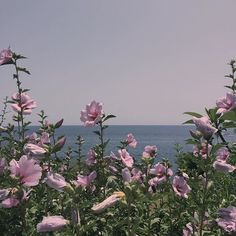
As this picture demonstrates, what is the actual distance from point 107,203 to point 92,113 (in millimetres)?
2410

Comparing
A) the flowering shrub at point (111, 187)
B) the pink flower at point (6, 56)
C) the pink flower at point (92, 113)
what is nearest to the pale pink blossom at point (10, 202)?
the flowering shrub at point (111, 187)

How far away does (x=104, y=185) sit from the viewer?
487cm

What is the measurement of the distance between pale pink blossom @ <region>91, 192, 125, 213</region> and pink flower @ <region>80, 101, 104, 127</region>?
214 cm

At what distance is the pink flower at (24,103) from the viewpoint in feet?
18.6

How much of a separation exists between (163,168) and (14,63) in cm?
218

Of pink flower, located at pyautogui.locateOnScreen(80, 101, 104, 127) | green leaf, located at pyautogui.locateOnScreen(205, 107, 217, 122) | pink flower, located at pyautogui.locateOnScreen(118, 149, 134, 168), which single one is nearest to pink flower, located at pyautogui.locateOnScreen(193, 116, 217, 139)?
green leaf, located at pyautogui.locateOnScreen(205, 107, 217, 122)

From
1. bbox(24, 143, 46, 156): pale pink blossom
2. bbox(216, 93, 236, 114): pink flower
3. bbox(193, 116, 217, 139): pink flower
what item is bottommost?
bbox(24, 143, 46, 156): pale pink blossom

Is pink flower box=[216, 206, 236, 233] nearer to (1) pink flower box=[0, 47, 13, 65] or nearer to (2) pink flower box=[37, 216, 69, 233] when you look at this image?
(2) pink flower box=[37, 216, 69, 233]

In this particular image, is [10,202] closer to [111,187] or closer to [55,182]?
[55,182]

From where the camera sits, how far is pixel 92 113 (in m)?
4.85

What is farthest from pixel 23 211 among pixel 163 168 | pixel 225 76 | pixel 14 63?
pixel 225 76

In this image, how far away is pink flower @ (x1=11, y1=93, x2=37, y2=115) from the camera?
18.6 ft

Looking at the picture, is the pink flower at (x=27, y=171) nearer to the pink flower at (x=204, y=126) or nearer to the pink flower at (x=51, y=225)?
the pink flower at (x=51, y=225)

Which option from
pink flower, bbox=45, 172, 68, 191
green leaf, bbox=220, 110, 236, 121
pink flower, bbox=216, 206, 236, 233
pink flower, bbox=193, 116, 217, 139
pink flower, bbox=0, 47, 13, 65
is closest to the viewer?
pink flower, bbox=216, 206, 236, 233
